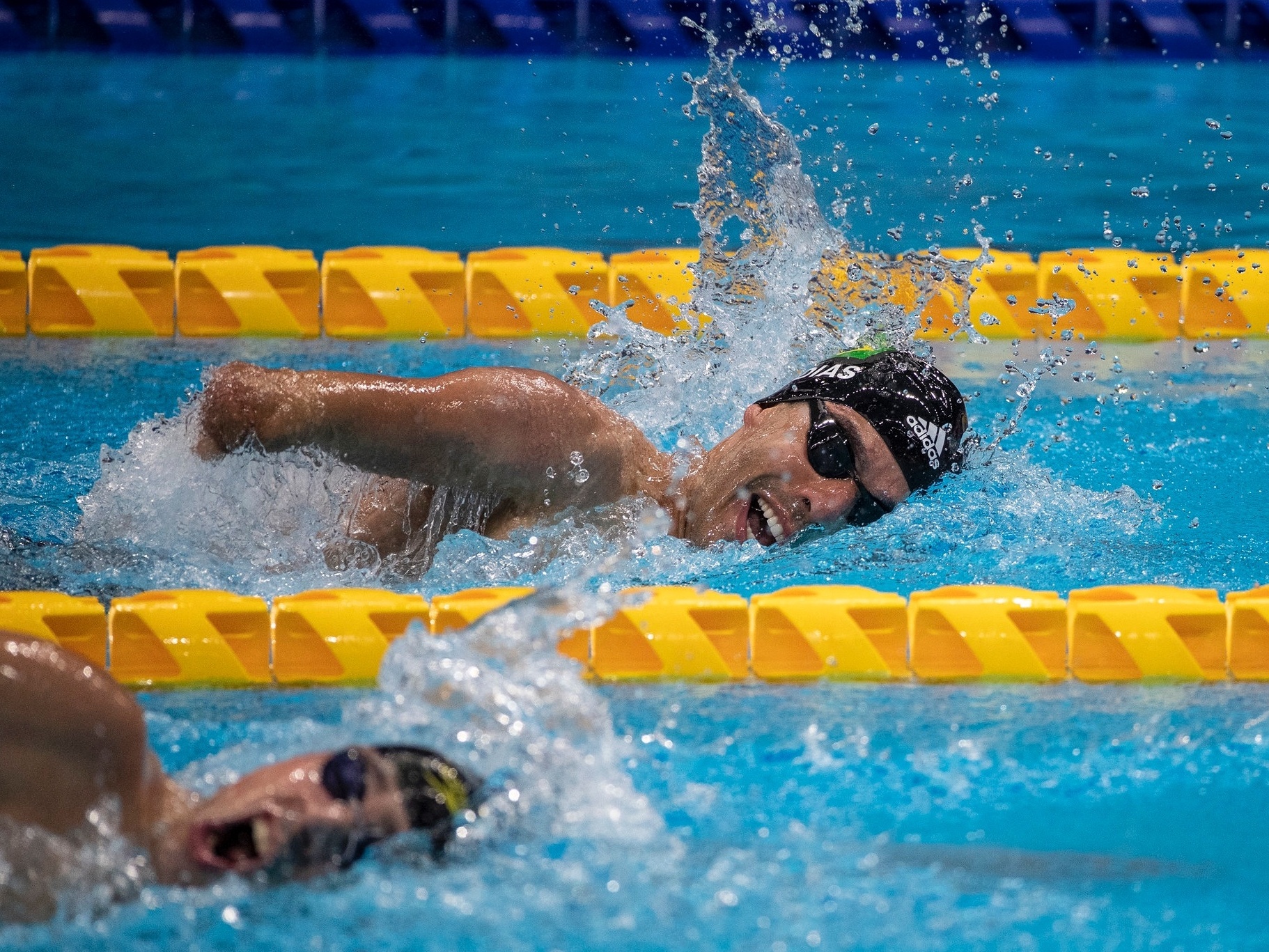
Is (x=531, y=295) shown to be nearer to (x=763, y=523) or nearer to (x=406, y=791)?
(x=763, y=523)

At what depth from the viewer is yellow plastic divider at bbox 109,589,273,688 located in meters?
2.69

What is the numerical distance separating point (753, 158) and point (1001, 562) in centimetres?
161

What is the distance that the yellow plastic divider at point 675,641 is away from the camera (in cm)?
273

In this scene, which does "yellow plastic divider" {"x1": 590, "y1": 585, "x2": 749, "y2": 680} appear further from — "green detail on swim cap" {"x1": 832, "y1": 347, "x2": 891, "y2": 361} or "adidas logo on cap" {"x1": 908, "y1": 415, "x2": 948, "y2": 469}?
"green detail on swim cap" {"x1": 832, "y1": 347, "x2": 891, "y2": 361}

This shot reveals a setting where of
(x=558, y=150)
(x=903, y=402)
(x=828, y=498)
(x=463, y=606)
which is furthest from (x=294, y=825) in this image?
(x=558, y=150)

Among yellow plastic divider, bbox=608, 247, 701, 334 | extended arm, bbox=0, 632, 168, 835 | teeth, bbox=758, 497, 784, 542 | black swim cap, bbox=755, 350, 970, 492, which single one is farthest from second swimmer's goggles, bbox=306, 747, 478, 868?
yellow plastic divider, bbox=608, 247, 701, 334

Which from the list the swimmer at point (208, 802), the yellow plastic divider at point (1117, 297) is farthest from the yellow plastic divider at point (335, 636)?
the yellow plastic divider at point (1117, 297)

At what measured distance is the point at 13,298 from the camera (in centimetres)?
457

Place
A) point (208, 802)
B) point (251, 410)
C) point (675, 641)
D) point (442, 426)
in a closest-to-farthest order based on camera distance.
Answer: point (208, 802), point (251, 410), point (442, 426), point (675, 641)

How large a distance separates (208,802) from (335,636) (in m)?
0.83

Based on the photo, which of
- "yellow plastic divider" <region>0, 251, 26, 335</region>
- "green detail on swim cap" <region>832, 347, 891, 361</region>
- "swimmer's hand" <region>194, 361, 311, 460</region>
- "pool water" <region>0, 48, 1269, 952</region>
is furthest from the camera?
"yellow plastic divider" <region>0, 251, 26, 335</region>

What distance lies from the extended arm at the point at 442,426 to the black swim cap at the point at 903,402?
0.43 m

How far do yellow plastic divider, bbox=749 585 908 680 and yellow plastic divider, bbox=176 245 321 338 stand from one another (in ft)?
7.58

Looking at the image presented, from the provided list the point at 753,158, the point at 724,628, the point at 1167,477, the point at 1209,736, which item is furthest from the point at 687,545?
the point at 753,158
